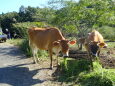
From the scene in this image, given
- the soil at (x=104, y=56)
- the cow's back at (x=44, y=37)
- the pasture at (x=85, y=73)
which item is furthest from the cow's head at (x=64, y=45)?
the soil at (x=104, y=56)

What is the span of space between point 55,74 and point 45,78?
1.70 feet

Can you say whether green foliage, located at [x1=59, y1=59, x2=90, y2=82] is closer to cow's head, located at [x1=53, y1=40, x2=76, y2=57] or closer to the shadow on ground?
cow's head, located at [x1=53, y1=40, x2=76, y2=57]

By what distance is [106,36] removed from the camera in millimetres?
21031

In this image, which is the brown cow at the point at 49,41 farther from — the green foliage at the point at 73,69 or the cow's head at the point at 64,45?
the green foliage at the point at 73,69

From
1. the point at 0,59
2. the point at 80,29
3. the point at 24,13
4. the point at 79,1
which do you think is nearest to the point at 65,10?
the point at 79,1

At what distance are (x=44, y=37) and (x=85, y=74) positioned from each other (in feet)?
10.8

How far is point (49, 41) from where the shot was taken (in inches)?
438

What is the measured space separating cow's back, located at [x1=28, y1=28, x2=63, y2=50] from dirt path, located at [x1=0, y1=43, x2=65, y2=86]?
843mm

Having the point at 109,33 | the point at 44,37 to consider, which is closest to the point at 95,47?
the point at 44,37

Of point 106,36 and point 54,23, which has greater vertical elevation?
point 54,23

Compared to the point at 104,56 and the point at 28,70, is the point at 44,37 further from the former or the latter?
the point at 104,56

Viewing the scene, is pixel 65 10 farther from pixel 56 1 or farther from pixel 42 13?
pixel 42 13

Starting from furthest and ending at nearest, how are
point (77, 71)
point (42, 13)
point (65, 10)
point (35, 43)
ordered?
point (42, 13) < point (65, 10) < point (35, 43) < point (77, 71)

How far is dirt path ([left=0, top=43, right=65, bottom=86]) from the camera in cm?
897
